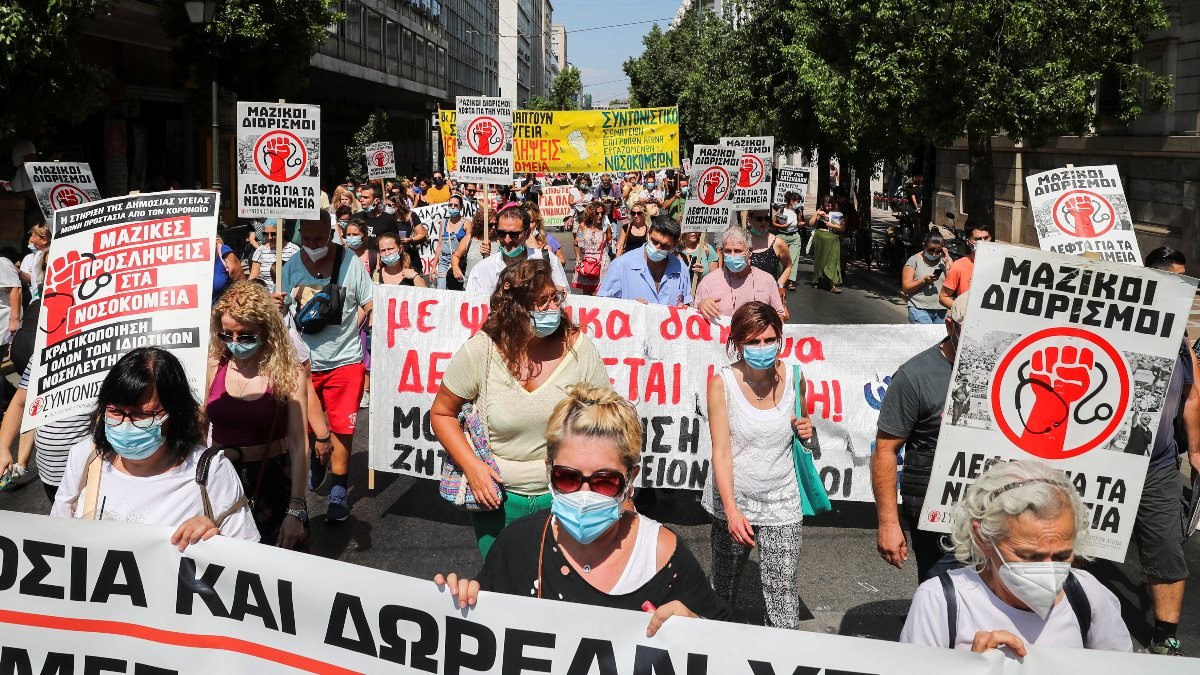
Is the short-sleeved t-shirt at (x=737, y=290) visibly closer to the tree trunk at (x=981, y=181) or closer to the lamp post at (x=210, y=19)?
the lamp post at (x=210, y=19)

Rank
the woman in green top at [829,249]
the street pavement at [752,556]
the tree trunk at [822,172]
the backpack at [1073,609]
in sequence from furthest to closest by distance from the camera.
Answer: the tree trunk at [822,172] → the woman in green top at [829,249] → the street pavement at [752,556] → the backpack at [1073,609]

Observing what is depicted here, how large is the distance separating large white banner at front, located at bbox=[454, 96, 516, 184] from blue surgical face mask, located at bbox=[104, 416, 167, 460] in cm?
959

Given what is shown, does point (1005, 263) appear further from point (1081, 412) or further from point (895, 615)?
point (895, 615)

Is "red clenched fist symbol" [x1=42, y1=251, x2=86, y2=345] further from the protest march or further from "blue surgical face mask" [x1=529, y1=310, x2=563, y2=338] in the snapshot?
"blue surgical face mask" [x1=529, y1=310, x2=563, y2=338]

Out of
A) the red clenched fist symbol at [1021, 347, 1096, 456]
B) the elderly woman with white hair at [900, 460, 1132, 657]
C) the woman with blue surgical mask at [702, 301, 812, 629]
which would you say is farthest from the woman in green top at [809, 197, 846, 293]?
the elderly woman with white hair at [900, 460, 1132, 657]

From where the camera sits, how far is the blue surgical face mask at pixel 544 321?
4180mm

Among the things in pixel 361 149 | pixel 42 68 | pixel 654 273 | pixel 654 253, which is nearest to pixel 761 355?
pixel 654 253

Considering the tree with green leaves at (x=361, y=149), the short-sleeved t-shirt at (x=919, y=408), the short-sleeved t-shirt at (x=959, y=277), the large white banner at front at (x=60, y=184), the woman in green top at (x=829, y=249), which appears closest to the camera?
the short-sleeved t-shirt at (x=919, y=408)

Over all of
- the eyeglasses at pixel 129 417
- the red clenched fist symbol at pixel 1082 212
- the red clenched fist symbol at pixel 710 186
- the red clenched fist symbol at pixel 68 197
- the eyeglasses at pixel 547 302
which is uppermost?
the red clenched fist symbol at pixel 710 186

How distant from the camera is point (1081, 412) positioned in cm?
393

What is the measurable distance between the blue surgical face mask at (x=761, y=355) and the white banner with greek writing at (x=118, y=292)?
6.81 feet

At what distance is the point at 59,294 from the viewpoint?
443 cm

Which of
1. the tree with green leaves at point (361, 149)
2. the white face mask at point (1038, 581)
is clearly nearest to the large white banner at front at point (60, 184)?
the white face mask at point (1038, 581)

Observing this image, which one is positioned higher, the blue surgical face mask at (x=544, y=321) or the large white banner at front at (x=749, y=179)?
the large white banner at front at (x=749, y=179)
